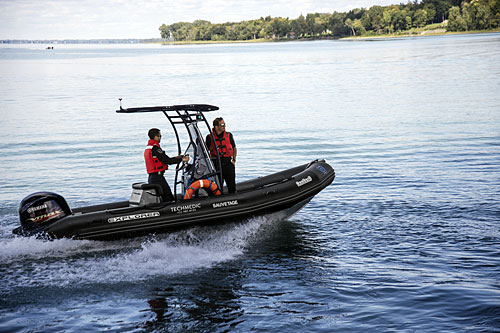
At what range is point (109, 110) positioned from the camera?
2417 centimetres

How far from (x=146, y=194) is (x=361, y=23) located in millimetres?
152365

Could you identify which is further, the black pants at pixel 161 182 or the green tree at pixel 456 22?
the green tree at pixel 456 22

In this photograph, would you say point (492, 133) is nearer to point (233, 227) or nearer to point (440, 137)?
point (440, 137)

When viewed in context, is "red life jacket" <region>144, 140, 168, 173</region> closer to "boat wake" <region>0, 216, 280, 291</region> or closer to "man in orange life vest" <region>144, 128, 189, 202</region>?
"man in orange life vest" <region>144, 128, 189, 202</region>

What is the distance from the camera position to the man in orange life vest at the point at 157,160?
7.36m

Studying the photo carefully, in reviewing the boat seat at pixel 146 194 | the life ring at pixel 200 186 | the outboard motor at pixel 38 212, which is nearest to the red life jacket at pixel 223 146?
the life ring at pixel 200 186

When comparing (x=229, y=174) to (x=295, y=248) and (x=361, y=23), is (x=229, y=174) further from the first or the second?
(x=361, y=23)

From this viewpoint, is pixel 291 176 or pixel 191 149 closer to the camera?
pixel 191 149

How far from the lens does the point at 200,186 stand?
7.72 m

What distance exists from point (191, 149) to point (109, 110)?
1695 cm

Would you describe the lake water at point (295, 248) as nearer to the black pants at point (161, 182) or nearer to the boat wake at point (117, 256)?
the boat wake at point (117, 256)

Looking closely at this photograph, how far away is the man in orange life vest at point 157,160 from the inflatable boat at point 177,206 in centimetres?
14

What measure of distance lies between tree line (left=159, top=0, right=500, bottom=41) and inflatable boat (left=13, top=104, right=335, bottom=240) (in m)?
118

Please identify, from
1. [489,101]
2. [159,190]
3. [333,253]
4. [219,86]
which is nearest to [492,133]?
[489,101]
